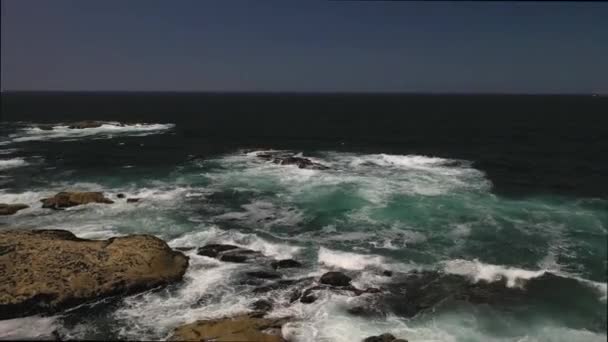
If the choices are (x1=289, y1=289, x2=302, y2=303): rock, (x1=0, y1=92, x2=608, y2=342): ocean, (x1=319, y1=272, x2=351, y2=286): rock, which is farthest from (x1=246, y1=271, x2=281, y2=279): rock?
(x1=319, y1=272, x2=351, y2=286): rock

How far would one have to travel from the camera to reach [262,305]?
2419cm

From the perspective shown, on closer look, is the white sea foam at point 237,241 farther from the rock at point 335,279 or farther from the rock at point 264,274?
the rock at point 335,279

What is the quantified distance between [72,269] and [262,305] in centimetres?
1110

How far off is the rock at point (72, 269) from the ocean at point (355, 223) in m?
0.77

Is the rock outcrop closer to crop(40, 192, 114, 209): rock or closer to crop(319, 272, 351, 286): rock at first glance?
crop(40, 192, 114, 209): rock

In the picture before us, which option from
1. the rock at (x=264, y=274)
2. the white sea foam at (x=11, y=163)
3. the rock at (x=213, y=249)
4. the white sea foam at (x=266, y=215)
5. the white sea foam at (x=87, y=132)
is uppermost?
the white sea foam at (x=87, y=132)

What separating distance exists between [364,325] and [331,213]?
55.2 feet

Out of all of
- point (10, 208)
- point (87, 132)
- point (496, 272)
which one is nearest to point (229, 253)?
point (496, 272)

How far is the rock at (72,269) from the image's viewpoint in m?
24.0

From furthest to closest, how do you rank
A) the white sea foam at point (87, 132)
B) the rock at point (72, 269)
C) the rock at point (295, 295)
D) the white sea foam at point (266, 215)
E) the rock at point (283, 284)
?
the white sea foam at point (87, 132)
the white sea foam at point (266, 215)
the rock at point (283, 284)
the rock at point (295, 295)
the rock at point (72, 269)

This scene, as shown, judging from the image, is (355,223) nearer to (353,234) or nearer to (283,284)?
(353,234)

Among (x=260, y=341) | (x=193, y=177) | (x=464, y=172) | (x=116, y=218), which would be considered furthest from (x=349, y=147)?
(x=260, y=341)

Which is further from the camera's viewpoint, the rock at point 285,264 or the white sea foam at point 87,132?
the white sea foam at point 87,132

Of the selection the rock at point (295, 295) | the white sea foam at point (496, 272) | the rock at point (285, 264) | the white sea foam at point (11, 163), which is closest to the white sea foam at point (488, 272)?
the white sea foam at point (496, 272)
